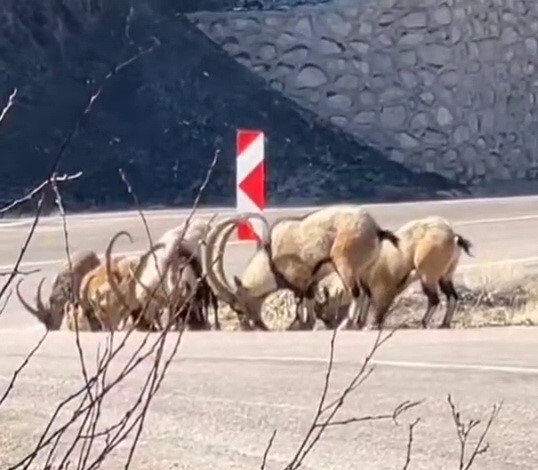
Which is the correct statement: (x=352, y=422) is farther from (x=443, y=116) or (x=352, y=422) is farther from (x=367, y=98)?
(x=443, y=116)

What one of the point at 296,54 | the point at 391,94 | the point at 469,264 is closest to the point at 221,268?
the point at 469,264

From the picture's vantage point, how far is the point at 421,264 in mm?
14703

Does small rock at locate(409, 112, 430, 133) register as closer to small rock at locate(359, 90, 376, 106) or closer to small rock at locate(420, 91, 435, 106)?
small rock at locate(420, 91, 435, 106)

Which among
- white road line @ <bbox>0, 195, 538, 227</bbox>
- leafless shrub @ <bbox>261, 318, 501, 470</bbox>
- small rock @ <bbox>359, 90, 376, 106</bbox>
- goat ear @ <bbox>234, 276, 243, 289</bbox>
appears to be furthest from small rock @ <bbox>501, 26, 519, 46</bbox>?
leafless shrub @ <bbox>261, 318, 501, 470</bbox>

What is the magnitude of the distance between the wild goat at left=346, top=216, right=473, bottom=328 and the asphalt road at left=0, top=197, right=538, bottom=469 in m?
1.58

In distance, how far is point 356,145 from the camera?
32.8 m

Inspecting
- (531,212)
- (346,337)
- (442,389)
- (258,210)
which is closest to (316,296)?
(258,210)

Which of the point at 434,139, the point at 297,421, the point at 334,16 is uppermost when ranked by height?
the point at 297,421

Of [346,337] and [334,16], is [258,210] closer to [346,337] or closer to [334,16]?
[346,337]

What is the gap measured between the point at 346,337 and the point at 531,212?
14751 mm

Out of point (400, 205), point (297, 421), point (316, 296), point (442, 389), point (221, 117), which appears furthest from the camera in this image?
point (221, 117)

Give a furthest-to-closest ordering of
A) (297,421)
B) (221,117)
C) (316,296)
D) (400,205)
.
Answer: (221,117), (400,205), (316,296), (297,421)

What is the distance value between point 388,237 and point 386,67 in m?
18.7

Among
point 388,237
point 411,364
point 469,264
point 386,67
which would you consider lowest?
point 386,67
